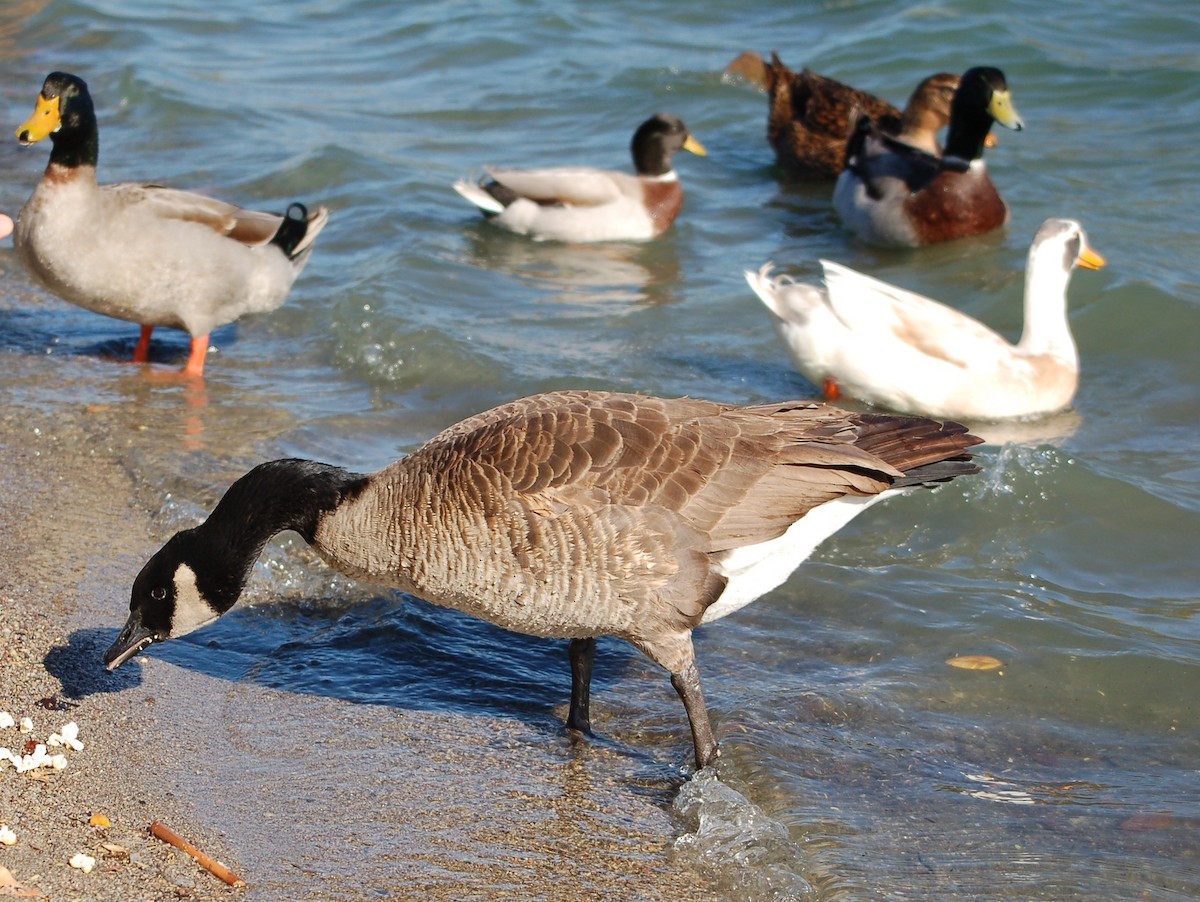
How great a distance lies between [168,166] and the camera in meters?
13.4

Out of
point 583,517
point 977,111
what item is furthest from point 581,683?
point 977,111

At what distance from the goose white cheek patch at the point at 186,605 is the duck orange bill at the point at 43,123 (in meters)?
4.61

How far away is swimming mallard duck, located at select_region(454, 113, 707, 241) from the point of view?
12.0 meters

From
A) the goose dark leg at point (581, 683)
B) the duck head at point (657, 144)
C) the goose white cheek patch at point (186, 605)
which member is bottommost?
the goose dark leg at point (581, 683)

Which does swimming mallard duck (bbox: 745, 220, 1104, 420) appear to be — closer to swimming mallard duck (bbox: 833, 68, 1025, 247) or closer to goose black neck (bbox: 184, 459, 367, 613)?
swimming mallard duck (bbox: 833, 68, 1025, 247)

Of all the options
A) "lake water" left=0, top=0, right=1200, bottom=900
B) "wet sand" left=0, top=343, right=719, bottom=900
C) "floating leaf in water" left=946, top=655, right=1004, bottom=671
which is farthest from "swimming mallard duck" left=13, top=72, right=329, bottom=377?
"floating leaf in water" left=946, top=655, right=1004, bottom=671

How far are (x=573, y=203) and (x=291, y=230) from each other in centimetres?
336

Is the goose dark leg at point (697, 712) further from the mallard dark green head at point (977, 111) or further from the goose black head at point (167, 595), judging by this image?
the mallard dark green head at point (977, 111)

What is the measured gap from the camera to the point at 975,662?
5.77m

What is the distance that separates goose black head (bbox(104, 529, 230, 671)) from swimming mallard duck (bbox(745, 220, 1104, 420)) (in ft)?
14.7

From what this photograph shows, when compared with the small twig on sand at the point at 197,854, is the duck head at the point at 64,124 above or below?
above

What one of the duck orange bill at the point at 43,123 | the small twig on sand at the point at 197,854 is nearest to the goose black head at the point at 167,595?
the small twig on sand at the point at 197,854

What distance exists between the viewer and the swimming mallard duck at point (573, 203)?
1197cm

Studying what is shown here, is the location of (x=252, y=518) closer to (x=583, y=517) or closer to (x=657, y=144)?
(x=583, y=517)
